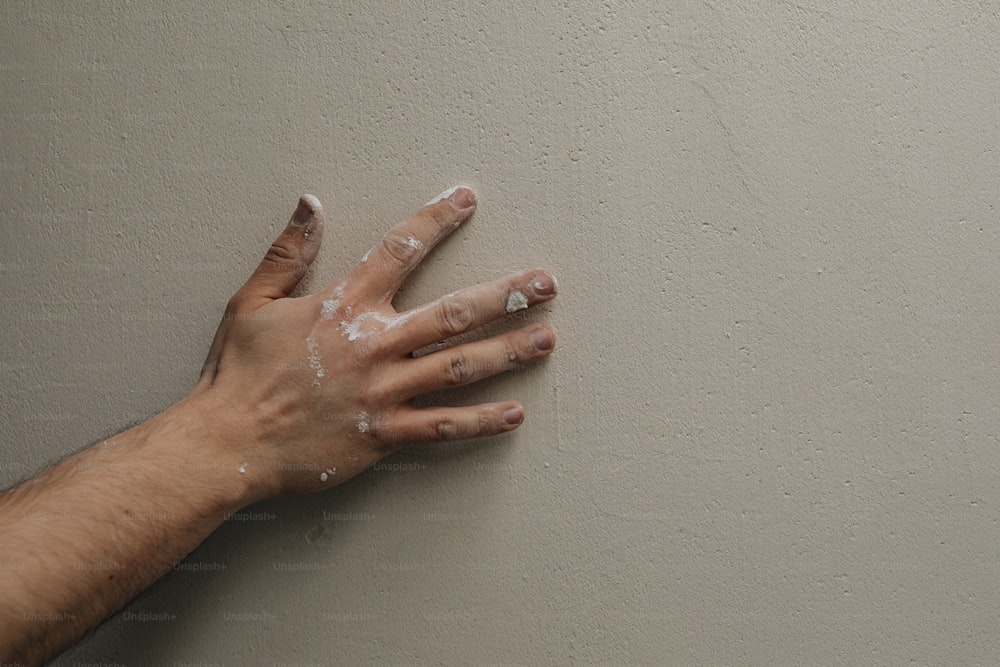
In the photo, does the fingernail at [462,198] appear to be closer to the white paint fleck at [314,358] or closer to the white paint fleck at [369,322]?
the white paint fleck at [369,322]

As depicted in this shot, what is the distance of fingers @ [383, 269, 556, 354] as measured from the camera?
1082mm

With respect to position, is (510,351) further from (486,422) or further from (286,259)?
(286,259)

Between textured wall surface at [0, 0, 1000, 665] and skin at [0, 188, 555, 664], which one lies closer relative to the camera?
skin at [0, 188, 555, 664]

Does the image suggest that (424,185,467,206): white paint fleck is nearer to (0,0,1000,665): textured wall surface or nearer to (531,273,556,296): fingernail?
(0,0,1000,665): textured wall surface

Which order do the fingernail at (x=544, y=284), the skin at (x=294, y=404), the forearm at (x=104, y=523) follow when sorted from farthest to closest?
the fingernail at (x=544, y=284)
the skin at (x=294, y=404)
the forearm at (x=104, y=523)

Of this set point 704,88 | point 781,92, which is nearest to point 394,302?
point 704,88

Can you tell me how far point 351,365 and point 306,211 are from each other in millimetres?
262

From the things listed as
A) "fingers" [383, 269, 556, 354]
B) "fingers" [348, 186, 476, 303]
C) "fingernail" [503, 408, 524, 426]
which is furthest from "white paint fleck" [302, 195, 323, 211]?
"fingernail" [503, 408, 524, 426]

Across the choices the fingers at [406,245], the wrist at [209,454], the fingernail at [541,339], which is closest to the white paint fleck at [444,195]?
the fingers at [406,245]

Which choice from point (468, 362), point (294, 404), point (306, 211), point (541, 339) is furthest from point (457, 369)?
point (306, 211)

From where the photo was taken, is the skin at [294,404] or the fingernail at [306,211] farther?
the fingernail at [306,211]

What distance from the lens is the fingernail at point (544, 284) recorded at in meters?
1.12

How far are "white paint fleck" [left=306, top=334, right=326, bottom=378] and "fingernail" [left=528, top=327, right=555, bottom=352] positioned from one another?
0.32 m

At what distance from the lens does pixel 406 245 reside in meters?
1.10
